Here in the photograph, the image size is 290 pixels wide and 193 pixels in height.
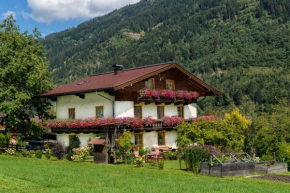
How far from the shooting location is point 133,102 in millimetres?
31656

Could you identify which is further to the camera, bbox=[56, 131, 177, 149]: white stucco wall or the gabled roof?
bbox=[56, 131, 177, 149]: white stucco wall

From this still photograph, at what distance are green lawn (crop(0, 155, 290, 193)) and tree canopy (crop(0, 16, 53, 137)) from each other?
38.5ft

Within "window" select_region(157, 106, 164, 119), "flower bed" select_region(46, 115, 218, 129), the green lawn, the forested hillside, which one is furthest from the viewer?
the forested hillside

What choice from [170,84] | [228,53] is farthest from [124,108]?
[228,53]

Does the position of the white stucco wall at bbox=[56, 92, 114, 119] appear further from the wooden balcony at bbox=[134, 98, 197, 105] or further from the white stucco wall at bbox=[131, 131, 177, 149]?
the white stucco wall at bbox=[131, 131, 177, 149]

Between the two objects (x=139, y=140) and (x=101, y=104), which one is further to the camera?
(x=139, y=140)

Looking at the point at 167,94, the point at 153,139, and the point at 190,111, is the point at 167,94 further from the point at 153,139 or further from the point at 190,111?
the point at 190,111

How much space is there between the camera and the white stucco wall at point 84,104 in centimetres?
3114

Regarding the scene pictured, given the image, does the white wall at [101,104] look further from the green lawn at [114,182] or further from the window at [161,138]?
the green lawn at [114,182]

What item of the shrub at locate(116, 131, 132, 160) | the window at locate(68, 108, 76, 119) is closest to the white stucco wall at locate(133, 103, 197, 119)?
the shrub at locate(116, 131, 132, 160)

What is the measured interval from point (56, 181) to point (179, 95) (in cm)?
1858

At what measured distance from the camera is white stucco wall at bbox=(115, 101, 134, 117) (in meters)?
30.7

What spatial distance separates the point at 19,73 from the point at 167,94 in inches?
487

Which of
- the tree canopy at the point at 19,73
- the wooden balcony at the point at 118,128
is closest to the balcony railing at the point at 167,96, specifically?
the wooden balcony at the point at 118,128
